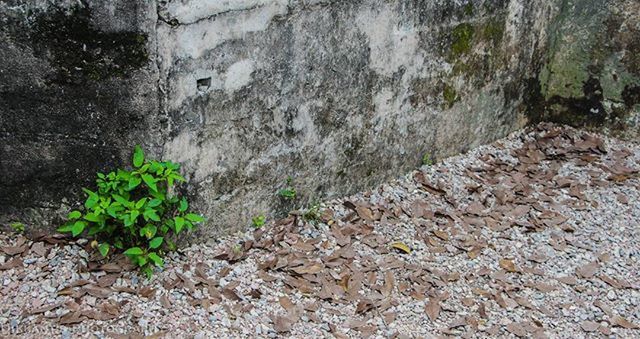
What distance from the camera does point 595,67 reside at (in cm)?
509

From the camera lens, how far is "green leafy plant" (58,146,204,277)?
3182 millimetres

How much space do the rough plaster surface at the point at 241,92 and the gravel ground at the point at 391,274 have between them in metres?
0.21

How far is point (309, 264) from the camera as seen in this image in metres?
3.57

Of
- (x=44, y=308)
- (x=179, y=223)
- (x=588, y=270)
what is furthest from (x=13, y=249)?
(x=588, y=270)

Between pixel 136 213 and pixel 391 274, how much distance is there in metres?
1.23

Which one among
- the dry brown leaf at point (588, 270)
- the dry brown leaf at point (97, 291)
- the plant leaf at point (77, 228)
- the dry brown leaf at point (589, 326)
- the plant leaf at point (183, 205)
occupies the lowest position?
the dry brown leaf at point (589, 326)

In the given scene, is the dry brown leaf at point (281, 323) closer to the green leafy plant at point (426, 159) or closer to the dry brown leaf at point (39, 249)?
the dry brown leaf at point (39, 249)

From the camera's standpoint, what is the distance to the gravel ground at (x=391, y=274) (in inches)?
125

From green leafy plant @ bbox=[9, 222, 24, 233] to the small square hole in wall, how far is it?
102 cm

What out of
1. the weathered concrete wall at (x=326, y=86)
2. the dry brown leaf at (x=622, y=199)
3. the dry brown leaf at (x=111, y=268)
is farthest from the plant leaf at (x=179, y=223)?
the dry brown leaf at (x=622, y=199)

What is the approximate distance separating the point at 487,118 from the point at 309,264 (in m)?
1.92

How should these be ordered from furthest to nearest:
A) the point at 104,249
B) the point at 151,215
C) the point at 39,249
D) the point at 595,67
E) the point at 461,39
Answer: the point at 595,67 < the point at 461,39 < the point at 39,249 < the point at 104,249 < the point at 151,215

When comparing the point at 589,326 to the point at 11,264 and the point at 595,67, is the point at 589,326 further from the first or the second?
the point at 11,264

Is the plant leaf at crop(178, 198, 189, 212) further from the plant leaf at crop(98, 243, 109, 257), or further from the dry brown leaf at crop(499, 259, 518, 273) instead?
the dry brown leaf at crop(499, 259, 518, 273)
